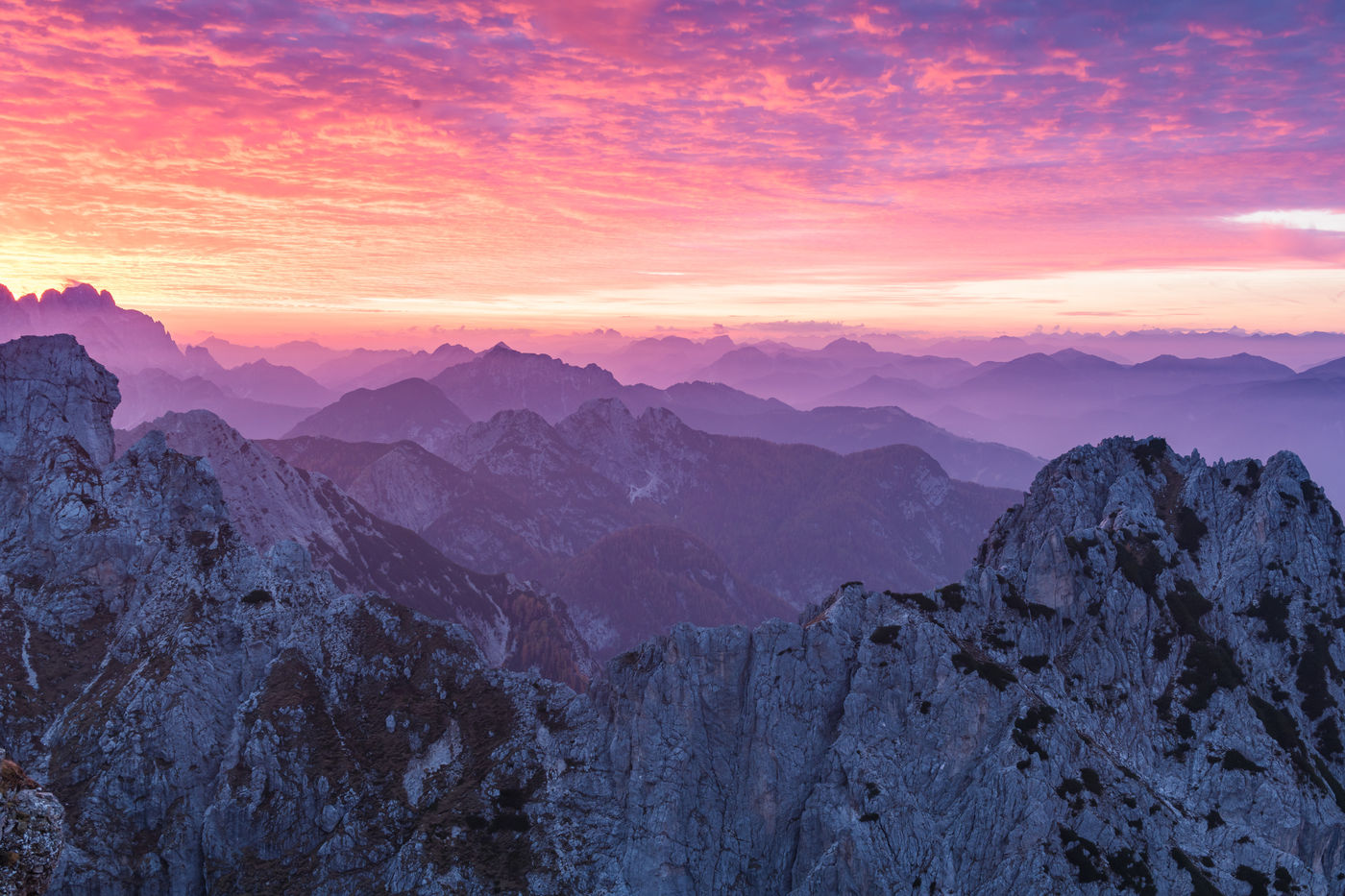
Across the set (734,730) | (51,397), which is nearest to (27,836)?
(734,730)

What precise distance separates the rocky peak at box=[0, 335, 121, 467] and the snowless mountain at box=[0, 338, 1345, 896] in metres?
30.8

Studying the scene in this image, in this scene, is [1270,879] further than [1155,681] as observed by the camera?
No

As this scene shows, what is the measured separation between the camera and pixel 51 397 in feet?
480

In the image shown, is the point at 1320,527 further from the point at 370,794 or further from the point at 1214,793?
the point at 370,794

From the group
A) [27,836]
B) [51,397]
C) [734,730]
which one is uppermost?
[51,397]

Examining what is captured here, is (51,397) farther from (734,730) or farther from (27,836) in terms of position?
(27,836)

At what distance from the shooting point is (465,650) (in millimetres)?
114500

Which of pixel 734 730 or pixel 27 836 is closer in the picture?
pixel 27 836

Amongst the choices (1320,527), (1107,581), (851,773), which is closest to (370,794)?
(851,773)

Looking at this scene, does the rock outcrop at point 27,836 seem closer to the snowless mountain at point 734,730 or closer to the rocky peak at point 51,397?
the snowless mountain at point 734,730

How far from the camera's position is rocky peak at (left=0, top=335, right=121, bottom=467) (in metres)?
142

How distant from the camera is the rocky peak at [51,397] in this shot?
141875mm

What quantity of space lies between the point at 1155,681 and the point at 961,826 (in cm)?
3524

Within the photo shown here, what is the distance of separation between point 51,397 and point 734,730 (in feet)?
436
